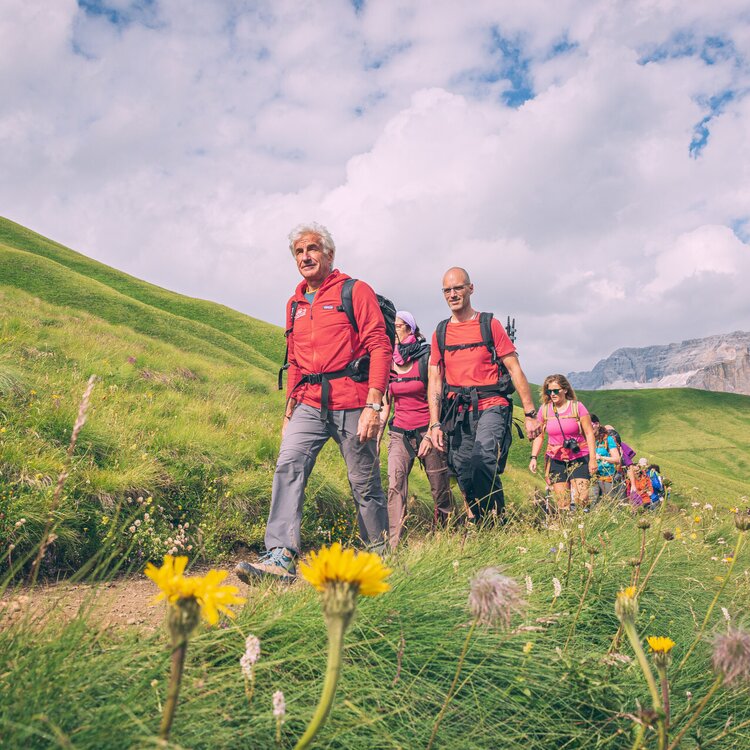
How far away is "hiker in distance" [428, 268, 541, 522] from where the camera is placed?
22.2 feet

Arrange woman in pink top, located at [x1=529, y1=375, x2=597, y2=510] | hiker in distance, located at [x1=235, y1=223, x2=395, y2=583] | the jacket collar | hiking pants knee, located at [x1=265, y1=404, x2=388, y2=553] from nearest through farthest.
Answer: hiking pants knee, located at [x1=265, y1=404, x2=388, y2=553] < hiker in distance, located at [x1=235, y1=223, x2=395, y2=583] < the jacket collar < woman in pink top, located at [x1=529, y1=375, x2=597, y2=510]

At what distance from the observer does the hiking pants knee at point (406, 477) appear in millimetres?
7203

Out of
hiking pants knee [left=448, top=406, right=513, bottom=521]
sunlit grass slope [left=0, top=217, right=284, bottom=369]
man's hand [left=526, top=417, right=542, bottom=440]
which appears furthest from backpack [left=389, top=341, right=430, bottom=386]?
sunlit grass slope [left=0, top=217, right=284, bottom=369]

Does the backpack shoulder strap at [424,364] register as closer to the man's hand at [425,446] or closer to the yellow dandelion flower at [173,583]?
the man's hand at [425,446]

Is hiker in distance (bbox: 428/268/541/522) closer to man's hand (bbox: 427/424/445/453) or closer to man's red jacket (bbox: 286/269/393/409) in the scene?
man's hand (bbox: 427/424/445/453)

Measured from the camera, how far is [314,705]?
89.7 inches

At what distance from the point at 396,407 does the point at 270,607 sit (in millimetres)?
5408

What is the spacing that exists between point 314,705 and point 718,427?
117515 millimetres

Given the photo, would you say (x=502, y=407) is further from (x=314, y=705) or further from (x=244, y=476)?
(x=314, y=705)

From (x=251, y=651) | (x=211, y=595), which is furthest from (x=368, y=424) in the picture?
(x=211, y=595)

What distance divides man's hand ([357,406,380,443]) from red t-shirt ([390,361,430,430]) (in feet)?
8.75

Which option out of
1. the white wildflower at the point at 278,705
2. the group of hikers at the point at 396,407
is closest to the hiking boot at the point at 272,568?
the group of hikers at the point at 396,407

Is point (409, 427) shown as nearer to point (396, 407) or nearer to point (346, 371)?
point (396, 407)

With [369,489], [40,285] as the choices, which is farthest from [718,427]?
[369,489]
